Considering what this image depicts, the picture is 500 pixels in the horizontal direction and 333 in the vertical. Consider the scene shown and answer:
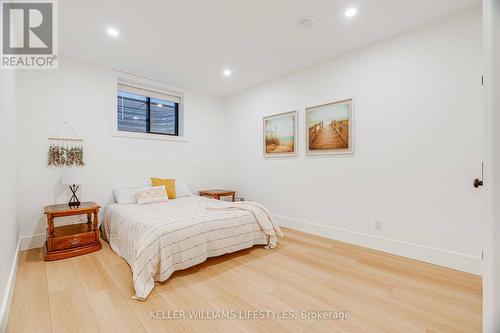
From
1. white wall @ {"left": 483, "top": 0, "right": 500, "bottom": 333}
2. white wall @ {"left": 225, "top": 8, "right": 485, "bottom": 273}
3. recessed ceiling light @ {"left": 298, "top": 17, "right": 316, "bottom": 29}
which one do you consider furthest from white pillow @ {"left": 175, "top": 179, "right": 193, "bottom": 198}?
white wall @ {"left": 483, "top": 0, "right": 500, "bottom": 333}

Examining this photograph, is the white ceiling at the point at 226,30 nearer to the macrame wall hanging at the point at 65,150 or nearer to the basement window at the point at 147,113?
the basement window at the point at 147,113

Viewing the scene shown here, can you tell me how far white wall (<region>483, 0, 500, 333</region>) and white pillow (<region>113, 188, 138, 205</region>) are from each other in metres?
3.80

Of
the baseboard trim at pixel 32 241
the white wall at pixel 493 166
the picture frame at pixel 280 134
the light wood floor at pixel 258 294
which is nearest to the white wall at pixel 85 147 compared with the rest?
the baseboard trim at pixel 32 241

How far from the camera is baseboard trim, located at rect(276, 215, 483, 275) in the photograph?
2314 millimetres

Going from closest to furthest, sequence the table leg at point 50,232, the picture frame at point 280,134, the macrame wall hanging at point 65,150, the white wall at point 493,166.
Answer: the white wall at point 493,166 → the table leg at point 50,232 → the macrame wall hanging at point 65,150 → the picture frame at point 280,134

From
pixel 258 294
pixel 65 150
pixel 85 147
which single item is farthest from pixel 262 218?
pixel 65 150

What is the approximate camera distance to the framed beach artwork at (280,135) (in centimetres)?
387

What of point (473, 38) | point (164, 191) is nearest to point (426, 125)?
point (473, 38)

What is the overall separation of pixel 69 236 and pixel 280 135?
334 cm

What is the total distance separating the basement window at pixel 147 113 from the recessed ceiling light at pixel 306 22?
2893mm

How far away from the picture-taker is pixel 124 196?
11.4 feet

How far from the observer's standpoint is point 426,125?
255 centimetres

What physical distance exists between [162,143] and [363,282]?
3772 millimetres

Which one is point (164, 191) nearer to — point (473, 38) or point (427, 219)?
point (427, 219)
